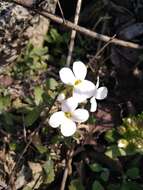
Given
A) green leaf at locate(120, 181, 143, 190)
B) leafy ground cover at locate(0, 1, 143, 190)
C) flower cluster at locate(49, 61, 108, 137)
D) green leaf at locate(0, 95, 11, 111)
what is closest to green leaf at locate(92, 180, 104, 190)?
leafy ground cover at locate(0, 1, 143, 190)

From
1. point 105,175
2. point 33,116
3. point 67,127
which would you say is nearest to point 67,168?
point 105,175

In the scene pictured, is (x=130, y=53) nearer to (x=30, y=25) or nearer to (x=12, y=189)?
(x=30, y=25)

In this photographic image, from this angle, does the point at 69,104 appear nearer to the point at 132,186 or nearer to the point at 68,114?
the point at 68,114

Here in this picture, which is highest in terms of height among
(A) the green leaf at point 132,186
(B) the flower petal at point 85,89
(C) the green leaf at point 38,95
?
(C) the green leaf at point 38,95

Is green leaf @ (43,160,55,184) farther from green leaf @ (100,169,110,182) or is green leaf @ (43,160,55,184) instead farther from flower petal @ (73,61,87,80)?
flower petal @ (73,61,87,80)

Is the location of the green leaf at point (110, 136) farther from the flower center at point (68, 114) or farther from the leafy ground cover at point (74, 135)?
the flower center at point (68, 114)

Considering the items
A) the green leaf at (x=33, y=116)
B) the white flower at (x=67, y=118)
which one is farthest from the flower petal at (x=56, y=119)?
the green leaf at (x=33, y=116)
